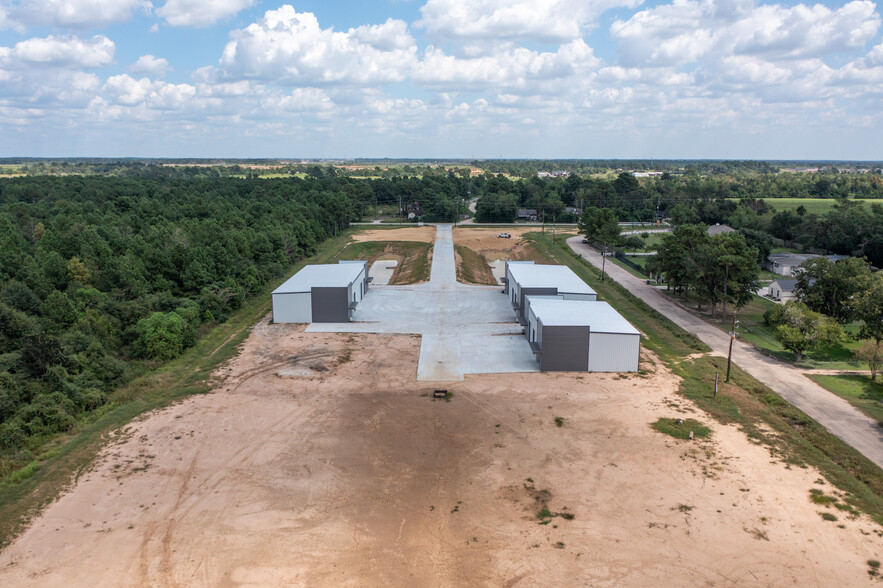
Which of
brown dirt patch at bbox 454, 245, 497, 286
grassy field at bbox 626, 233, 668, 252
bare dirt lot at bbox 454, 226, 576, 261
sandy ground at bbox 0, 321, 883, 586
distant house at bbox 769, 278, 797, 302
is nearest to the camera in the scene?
sandy ground at bbox 0, 321, 883, 586

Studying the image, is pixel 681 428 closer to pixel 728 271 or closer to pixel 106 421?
pixel 728 271

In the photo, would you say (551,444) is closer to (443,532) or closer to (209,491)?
(443,532)


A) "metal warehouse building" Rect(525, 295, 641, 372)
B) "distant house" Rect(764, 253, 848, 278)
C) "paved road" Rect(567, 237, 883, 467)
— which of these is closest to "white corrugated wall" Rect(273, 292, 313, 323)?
"metal warehouse building" Rect(525, 295, 641, 372)

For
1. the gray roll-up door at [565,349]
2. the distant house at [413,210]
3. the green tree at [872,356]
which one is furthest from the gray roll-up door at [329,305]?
the distant house at [413,210]

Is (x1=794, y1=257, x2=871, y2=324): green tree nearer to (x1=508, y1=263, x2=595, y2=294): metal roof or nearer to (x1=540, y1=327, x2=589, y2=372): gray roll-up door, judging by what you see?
(x1=508, y1=263, x2=595, y2=294): metal roof

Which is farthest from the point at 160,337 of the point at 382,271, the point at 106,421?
the point at 382,271

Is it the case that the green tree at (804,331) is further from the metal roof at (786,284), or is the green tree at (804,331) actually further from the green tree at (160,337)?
the green tree at (160,337)

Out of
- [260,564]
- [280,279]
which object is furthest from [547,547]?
[280,279]
